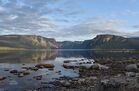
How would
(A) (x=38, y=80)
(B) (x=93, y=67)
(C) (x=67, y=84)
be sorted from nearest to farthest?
(C) (x=67, y=84) → (A) (x=38, y=80) → (B) (x=93, y=67)

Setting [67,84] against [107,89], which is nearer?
[107,89]

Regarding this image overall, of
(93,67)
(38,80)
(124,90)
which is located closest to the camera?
(124,90)

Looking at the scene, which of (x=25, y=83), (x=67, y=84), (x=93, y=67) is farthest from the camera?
(x=93, y=67)

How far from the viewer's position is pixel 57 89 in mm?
33719

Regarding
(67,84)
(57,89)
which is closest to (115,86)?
(57,89)

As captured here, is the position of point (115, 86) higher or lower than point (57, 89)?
higher

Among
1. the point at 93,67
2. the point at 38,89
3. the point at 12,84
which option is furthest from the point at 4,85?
the point at 93,67

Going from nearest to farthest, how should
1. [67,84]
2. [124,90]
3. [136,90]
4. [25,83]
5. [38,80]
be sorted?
[124,90], [136,90], [67,84], [25,83], [38,80]

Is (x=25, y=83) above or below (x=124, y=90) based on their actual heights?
below

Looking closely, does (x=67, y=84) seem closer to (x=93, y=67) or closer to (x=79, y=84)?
(x=79, y=84)

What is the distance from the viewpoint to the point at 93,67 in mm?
59531

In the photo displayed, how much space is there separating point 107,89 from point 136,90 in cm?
218

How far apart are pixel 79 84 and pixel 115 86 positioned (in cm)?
1802

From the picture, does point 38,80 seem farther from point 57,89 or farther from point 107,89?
point 107,89
